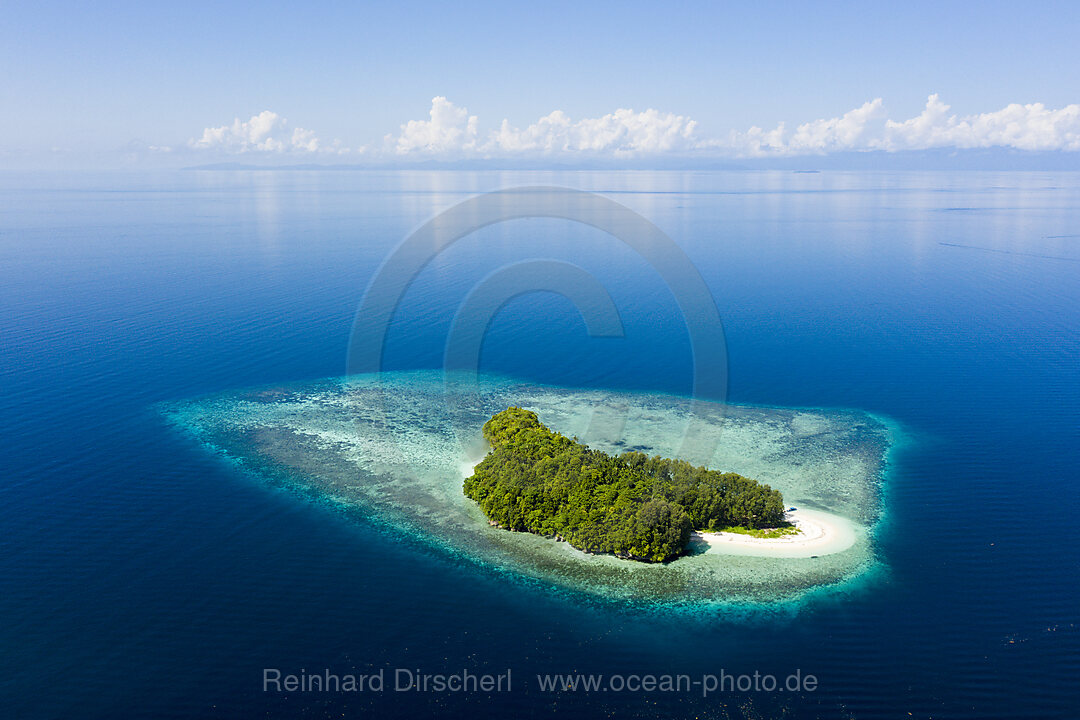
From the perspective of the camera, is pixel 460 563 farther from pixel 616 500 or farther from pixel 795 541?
pixel 795 541

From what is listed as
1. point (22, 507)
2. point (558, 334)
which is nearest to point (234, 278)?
point (558, 334)

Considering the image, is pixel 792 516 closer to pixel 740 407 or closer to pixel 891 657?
pixel 891 657

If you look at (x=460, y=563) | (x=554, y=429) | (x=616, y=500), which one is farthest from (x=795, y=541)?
(x=554, y=429)

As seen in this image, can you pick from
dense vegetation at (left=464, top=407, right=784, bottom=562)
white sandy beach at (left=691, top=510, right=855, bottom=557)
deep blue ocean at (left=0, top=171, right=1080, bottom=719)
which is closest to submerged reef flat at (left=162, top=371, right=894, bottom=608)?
white sandy beach at (left=691, top=510, right=855, bottom=557)

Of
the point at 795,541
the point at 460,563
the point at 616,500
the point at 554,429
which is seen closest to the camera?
the point at 460,563

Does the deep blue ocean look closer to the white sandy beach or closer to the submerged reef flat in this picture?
Result: the submerged reef flat
